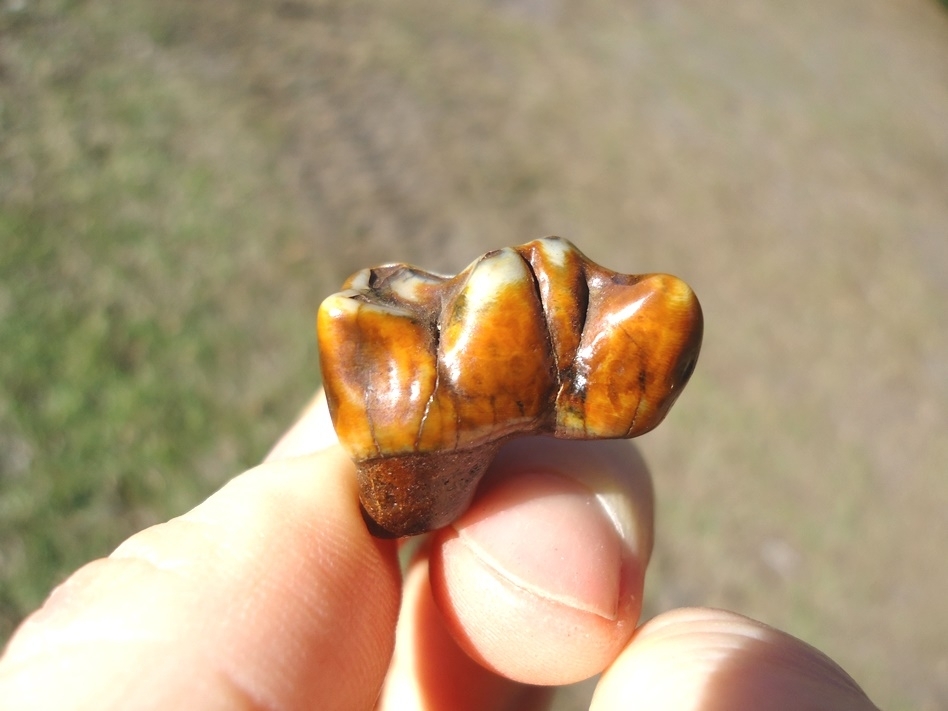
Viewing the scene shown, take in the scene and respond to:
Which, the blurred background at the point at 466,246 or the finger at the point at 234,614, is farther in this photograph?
the blurred background at the point at 466,246

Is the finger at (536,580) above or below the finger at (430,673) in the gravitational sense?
above

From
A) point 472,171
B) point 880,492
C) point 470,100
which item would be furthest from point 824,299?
point 470,100

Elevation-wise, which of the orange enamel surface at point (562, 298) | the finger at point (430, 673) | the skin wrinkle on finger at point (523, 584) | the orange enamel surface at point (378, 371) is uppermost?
the orange enamel surface at point (562, 298)

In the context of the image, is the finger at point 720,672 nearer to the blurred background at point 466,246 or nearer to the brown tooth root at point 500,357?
the brown tooth root at point 500,357

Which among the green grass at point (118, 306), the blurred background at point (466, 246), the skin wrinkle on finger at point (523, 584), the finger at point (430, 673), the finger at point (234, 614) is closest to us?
the finger at point (234, 614)

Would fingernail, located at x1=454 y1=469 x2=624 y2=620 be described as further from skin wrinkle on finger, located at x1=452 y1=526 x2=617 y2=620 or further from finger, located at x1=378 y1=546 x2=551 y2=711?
Result: finger, located at x1=378 y1=546 x2=551 y2=711

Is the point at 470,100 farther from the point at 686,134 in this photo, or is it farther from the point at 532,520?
the point at 532,520

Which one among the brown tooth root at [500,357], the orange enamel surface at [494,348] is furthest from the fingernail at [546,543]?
the orange enamel surface at [494,348]

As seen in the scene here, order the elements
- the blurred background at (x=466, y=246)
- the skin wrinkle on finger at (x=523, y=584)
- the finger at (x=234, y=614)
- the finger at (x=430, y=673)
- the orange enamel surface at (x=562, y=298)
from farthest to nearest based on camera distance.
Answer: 1. the blurred background at (x=466, y=246)
2. the finger at (x=430, y=673)
3. the skin wrinkle on finger at (x=523, y=584)
4. the orange enamel surface at (x=562, y=298)
5. the finger at (x=234, y=614)
